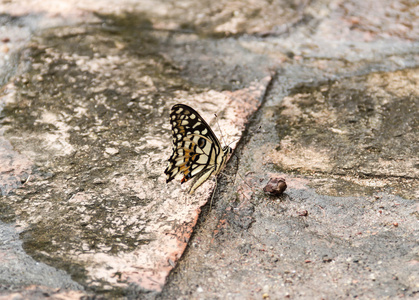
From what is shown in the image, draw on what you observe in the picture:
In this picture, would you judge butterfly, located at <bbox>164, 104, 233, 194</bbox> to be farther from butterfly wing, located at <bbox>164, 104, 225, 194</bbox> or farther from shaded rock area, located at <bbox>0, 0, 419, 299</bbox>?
shaded rock area, located at <bbox>0, 0, 419, 299</bbox>

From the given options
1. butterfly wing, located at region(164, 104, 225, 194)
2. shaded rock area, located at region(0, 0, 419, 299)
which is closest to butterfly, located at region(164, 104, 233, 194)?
butterfly wing, located at region(164, 104, 225, 194)

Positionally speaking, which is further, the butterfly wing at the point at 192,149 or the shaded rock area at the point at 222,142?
the butterfly wing at the point at 192,149

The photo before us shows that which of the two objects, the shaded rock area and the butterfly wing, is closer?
the shaded rock area

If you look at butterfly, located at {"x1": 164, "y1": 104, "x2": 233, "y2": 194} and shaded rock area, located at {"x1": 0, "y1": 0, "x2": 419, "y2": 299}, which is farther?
butterfly, located at {"x1": 164, "y1": 104, "x2": 233, "y2": 194}

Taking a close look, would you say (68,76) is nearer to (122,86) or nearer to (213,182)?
(122,86)

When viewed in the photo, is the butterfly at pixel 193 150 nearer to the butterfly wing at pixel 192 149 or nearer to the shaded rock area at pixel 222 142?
the butterfly wing at pixel 192 149

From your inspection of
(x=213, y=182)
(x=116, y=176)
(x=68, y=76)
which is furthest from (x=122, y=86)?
(x=213, y=182)

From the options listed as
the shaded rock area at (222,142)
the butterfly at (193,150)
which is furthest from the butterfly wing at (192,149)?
the shaded rock area at (222,142)
